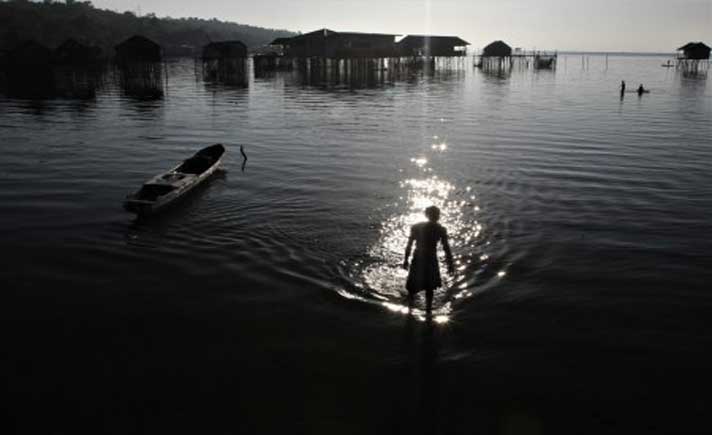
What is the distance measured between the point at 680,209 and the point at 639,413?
13.2 meters

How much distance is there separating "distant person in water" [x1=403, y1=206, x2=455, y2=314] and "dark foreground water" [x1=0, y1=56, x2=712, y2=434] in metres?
0.81

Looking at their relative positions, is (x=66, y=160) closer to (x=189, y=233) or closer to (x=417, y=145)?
(x=189, y=233)

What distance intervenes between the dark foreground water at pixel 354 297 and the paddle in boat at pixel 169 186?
57 centimetres

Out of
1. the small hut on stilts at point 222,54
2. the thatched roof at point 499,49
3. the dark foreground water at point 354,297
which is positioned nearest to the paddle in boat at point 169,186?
the dark foreground water at point 354,297

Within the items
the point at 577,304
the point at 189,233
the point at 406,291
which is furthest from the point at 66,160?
the point at 577,304

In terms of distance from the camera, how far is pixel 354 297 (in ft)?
39.9

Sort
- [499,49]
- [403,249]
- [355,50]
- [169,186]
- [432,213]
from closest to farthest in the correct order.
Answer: [432,213] < [403,249] < [169,186] < [355,50] < [499,49]

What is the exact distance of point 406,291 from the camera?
12.3m

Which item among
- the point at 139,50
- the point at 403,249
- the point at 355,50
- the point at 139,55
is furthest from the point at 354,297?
the point at 355,50

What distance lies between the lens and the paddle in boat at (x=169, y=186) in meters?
17.2

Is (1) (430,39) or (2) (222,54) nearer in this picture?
(2) (222,54)

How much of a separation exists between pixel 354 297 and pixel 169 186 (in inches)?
367

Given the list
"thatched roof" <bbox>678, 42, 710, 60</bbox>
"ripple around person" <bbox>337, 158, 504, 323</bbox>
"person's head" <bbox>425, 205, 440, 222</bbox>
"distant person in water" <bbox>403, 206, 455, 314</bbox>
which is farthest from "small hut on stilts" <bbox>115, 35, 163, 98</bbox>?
"thatched roof" <bbox>678, 42, 710, 60</bbox>

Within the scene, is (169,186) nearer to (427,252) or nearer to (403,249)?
(403,249)
